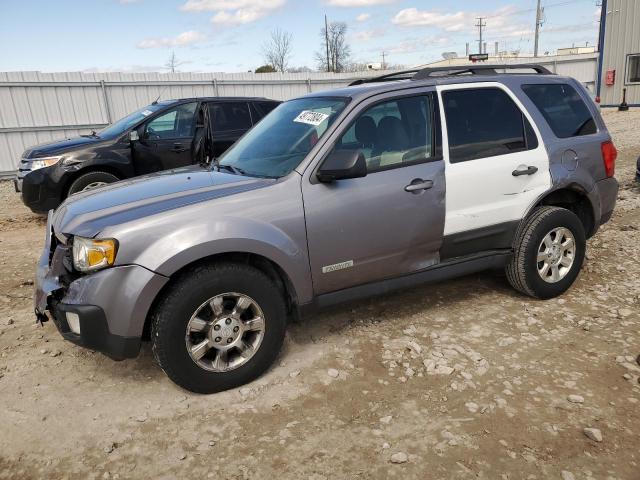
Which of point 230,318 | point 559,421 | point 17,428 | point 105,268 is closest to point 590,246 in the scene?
point 559,421

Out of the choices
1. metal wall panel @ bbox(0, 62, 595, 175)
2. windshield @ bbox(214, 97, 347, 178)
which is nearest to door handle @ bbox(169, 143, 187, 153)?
windshield @ bbox(214, 97, 347, 178)

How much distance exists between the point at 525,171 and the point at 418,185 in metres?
0.99

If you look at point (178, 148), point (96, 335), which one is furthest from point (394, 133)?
point (178, 148)

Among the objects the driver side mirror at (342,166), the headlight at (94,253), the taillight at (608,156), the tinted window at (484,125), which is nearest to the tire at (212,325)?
the headlight at (94,253)

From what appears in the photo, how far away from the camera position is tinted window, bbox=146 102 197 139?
25.5 ft

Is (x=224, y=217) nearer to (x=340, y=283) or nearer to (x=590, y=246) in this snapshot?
(x=340, y=283)

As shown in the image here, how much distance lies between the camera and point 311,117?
367 centimetres

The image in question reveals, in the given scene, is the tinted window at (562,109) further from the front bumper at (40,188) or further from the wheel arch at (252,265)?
the front bumper at (40,188)

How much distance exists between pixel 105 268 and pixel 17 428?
3.38ft

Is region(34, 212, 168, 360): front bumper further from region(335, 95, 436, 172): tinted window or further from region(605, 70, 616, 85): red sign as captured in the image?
region(605, 70, 616, 85): red sign

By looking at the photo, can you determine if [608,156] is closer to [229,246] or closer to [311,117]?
[311,117]

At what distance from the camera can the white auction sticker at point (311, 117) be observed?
3.54m

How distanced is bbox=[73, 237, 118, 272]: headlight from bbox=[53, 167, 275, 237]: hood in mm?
54

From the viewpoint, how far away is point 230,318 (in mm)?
3014
